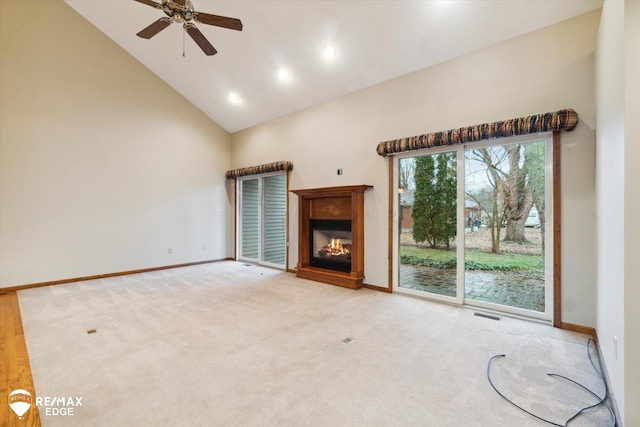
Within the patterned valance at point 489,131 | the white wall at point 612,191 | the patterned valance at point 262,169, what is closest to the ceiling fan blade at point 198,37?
the patterned valance at point 262,169

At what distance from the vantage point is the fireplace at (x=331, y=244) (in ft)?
17.2

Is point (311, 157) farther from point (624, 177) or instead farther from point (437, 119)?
point (624, 177)

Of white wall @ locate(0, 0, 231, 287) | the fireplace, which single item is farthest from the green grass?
white wall @ locate(0, 0, 231, 287)

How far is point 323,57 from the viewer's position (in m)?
4.46

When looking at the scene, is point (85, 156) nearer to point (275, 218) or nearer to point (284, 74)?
point (275, 218)

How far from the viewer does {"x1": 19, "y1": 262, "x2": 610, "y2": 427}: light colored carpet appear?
1.80 metres

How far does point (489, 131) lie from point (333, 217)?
9.21ft

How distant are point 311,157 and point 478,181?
9.96ft

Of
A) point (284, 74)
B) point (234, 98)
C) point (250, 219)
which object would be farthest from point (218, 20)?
point (250, 219)

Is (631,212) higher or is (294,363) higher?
(631,212)

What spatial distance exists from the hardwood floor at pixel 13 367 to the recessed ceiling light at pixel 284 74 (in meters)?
4.85

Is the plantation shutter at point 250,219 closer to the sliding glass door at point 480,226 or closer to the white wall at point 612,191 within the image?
the sliding glass door at point 480,226

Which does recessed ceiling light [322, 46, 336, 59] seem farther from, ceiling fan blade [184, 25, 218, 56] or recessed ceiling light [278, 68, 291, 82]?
ceiling fan blade [184, 25, 218, 56]

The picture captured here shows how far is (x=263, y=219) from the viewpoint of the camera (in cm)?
701
